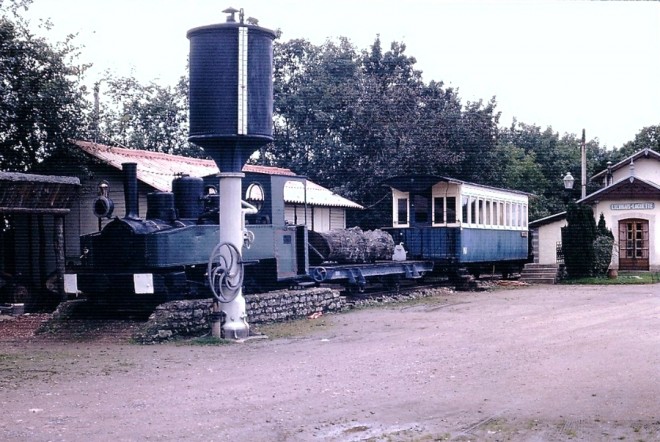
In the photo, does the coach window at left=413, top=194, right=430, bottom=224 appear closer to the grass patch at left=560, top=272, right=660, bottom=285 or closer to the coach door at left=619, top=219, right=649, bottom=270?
the grass patch at left=560, top=272, right=660, bottom=285

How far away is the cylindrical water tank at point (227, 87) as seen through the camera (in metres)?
12.2

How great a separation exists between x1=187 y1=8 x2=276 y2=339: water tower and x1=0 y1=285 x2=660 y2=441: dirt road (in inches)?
41.9

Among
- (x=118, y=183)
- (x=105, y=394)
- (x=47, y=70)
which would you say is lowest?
A: (x=105, y=394)

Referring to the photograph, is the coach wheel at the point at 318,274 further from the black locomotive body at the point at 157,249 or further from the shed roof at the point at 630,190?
the shed roof at the point at 630,190

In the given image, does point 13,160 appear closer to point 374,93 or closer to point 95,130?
point 95,130

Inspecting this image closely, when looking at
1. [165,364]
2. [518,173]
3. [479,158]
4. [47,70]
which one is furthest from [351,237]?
[518,173]

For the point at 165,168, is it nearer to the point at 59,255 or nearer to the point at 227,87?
the point at 59,255

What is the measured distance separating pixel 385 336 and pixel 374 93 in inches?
847

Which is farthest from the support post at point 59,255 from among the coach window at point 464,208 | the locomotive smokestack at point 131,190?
the coach window at point 464,208

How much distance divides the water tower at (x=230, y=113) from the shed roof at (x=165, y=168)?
14.9 feet

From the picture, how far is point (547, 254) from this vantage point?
31.5m

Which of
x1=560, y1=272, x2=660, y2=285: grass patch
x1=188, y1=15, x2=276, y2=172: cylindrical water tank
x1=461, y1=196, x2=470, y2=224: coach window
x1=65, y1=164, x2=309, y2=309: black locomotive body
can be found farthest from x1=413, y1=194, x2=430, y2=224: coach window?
x1=188, y1=15, x2=276, y2=172: cylindrical water tank

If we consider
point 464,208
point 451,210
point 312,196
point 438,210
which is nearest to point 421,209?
point 438,210

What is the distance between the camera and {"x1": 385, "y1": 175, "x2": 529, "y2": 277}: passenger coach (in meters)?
22.5
